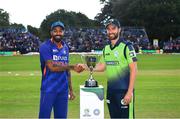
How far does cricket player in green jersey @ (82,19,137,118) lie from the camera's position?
830 centimetres

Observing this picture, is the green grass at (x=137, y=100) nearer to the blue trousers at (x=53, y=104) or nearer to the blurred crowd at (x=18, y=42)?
the blue trousers at (x=53, y=104)

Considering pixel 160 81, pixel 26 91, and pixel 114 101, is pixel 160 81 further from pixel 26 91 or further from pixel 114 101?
pixel 114 101

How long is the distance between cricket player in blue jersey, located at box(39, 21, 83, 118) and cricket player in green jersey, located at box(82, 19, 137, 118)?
0.67 metres

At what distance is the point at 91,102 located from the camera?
817 cm

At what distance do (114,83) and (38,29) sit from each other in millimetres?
148313

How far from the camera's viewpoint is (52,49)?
8633 mm

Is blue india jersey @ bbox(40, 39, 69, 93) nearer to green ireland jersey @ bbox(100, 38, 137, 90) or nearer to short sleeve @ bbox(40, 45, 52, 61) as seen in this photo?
short sleeve @ bbox(40, 45, 52, 61)

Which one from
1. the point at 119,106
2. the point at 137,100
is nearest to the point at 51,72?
the point at 119,106

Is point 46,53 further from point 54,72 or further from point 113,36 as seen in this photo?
point 113,36

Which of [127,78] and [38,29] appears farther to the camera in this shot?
[38,29]

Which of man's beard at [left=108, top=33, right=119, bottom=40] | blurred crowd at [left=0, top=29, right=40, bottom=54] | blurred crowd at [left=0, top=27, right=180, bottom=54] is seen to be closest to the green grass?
man's beard at [left=108, top=33, right=119, bottom=40]

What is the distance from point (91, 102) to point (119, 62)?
83cm

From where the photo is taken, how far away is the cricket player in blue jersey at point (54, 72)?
28.2 feet

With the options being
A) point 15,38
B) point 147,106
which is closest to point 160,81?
point 147,106
